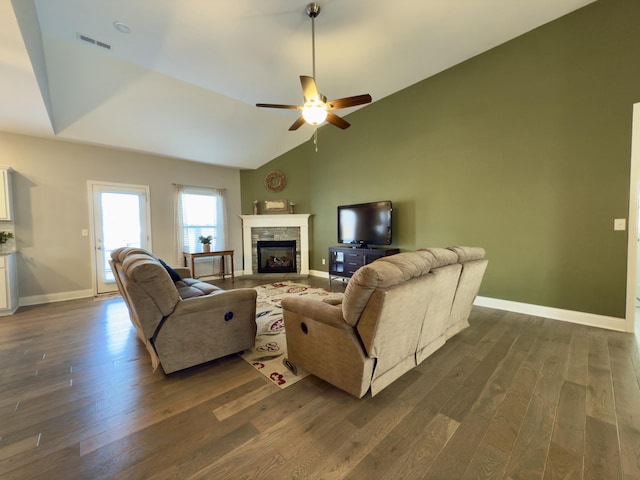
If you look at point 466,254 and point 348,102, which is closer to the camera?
point 466,254

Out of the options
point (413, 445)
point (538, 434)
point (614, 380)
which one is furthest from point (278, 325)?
point (614, 380)

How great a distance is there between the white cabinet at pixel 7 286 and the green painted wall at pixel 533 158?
6015 mm

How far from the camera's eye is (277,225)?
6590 mm

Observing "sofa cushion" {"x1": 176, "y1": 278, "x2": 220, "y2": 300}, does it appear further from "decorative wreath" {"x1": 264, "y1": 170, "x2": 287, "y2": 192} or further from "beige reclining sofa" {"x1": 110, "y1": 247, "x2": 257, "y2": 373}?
"decorative wreath" {"x1": 264, "y1": 170, "x2": 287, "y2": 192}

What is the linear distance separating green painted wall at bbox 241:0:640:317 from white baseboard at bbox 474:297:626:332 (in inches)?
3.4

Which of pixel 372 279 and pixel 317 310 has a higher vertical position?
pixel 372 279

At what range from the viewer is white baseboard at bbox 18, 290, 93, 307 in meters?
4.27

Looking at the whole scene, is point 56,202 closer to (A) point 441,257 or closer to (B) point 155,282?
(B) point 155,282

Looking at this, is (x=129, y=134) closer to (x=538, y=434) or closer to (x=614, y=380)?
(x=538, y=434)

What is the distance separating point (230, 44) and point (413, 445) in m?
4.44

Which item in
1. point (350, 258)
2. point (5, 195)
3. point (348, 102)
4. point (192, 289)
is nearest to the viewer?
point (348, 102)

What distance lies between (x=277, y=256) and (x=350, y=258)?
2353mm

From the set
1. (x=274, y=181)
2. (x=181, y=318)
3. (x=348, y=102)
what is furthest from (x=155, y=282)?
(x=274, y=181)

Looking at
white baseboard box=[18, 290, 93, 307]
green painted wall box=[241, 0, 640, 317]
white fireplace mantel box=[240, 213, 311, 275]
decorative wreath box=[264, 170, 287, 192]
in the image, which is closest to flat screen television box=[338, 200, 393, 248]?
green painted wall box=[241, 0, 640, 317]
